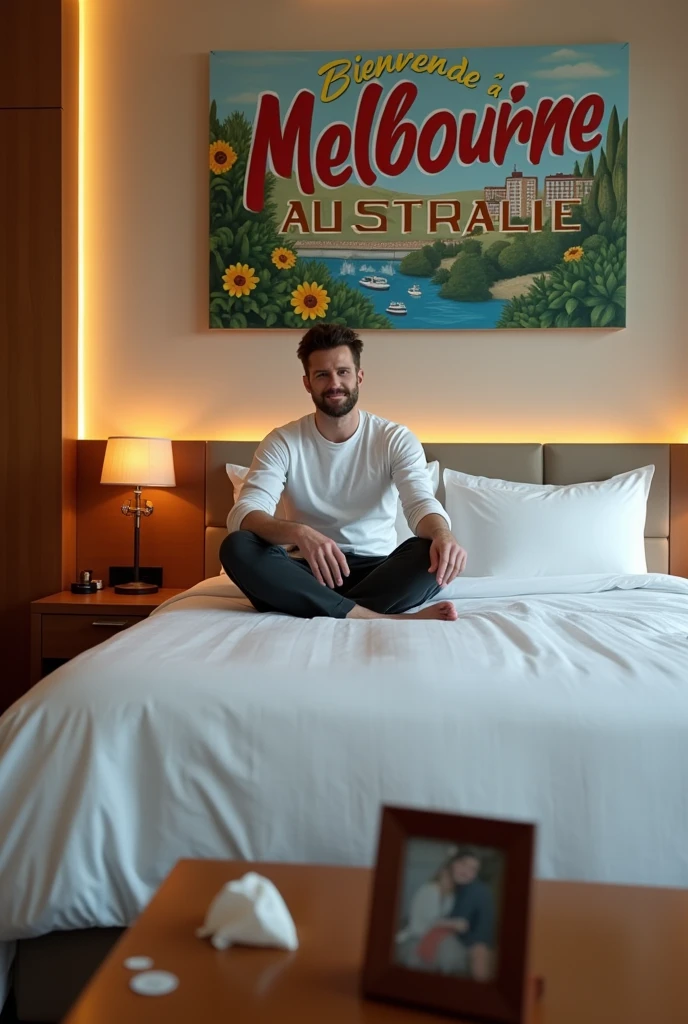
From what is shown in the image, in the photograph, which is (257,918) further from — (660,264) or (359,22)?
(359,22)

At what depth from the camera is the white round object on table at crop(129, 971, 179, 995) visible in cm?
83

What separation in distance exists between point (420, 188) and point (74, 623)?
215 centimetres

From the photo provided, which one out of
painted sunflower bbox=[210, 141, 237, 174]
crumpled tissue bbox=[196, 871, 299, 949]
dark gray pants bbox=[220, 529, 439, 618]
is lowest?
crumpled tissue bbox=[196, 871, 299, 949]

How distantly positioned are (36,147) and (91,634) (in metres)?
1.90

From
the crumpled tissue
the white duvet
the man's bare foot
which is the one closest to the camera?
the crumpled tissue

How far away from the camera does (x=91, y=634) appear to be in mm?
3152

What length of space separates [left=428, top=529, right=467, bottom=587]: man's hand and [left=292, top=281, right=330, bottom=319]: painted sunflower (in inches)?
63.4

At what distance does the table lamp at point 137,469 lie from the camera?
338 centimetres

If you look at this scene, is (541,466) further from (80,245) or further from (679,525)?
(80,245)

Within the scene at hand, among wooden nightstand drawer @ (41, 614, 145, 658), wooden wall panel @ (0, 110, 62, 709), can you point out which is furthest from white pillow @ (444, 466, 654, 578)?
wooden wall panel @ (0, 110, 62, 709)

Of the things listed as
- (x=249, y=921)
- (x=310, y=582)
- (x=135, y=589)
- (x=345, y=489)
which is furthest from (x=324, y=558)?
(x=249, y=921)

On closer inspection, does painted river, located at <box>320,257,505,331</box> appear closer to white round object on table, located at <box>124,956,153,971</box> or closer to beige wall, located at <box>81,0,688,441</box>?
beige wall, located at <box>81,0,688,441</box>

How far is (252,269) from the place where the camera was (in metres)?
3.69

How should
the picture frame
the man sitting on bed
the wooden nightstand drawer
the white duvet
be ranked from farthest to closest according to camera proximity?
the wooden nightstand drawer < the man sitting on bed < the white duvet < the picture frame
